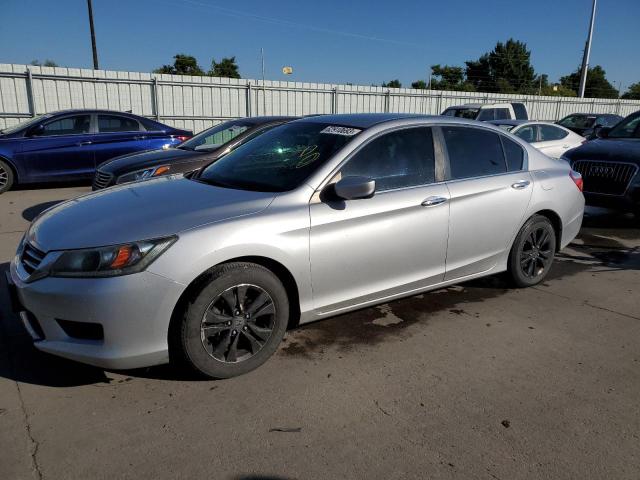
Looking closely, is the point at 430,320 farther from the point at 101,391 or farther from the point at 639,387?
the point at 101,391

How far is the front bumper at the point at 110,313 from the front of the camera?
273cm

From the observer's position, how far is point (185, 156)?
7355 mm

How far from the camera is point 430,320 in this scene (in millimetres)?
4125

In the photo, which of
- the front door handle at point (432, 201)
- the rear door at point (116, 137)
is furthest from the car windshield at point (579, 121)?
the front door handle at point (432, 201)

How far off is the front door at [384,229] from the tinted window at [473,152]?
235 millimetres

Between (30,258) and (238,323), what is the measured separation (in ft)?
4.27

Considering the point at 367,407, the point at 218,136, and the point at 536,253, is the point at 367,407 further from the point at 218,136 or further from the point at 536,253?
the point at 218,136

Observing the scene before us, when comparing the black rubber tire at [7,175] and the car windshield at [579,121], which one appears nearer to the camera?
the black rubber tire at [7,175]

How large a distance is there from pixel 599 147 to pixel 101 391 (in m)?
7.64

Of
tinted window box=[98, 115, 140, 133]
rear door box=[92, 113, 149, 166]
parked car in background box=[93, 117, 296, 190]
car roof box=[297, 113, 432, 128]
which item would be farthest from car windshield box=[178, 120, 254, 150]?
car roof box=[297, 113, 432, 128]

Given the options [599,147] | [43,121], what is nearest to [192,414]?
[599,147]

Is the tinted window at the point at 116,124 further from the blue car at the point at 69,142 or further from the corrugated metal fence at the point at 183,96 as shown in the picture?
the corrugated metal fence at the point at 183,96

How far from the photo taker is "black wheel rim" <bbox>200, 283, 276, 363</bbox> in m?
3.02

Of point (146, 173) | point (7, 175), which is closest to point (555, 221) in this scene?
point (146, 173)
